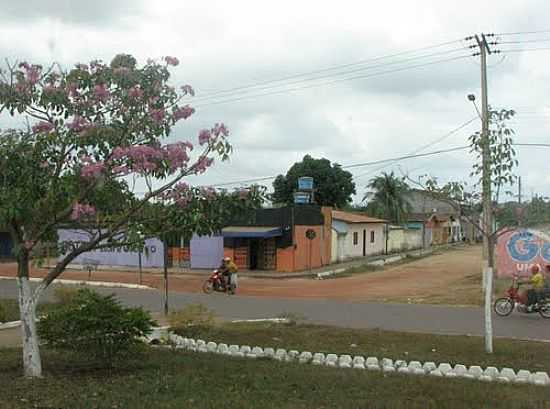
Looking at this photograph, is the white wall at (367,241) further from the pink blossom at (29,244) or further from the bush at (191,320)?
the pink blossom at (29,244)

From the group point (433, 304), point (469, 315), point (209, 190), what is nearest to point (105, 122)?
point (209, 190)

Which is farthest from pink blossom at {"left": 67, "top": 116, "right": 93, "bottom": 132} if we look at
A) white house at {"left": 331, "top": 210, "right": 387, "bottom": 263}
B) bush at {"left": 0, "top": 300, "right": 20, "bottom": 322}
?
white house at {"left": 331, "top": 210, "right": 387, "bottom": 263}

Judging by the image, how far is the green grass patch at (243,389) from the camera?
280 inches

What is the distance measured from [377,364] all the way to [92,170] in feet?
14.9

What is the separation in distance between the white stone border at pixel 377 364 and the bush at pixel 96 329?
77.5 inches

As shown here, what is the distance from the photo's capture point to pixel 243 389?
7875 mm

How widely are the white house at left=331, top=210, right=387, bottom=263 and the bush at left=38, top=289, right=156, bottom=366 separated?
115 feet

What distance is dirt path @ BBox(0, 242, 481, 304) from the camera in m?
24.8

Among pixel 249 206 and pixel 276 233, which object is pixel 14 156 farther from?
pixel 276 233

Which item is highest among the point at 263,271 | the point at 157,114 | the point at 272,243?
the point at 157,114

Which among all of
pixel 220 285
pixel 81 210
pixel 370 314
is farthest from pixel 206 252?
pixel 81 210

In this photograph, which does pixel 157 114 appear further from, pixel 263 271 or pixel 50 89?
pixel 263 271

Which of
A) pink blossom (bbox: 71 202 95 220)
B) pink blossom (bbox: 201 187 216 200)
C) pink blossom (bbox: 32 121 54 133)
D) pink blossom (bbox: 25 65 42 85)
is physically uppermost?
pink blossom (bbox: 25 65 42 85)

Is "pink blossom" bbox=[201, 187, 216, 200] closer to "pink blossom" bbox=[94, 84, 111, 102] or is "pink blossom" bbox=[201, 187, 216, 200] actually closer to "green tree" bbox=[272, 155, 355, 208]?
"pink blossom" bbox=[94, 84, 111, 102]
